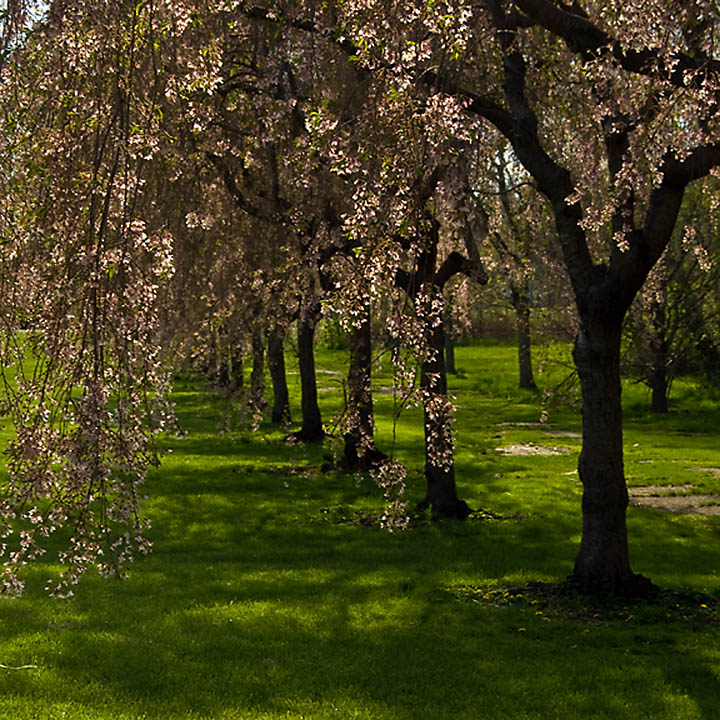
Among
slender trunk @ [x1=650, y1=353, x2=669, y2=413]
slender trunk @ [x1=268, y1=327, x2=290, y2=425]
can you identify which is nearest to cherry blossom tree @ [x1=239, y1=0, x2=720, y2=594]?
slender trunk @ [x1=268, y1=327, x2=290, y2=425]

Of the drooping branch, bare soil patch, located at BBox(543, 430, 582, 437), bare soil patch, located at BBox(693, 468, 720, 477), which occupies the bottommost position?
bare soil patch, located at BBox(693, 468, 720, 477)

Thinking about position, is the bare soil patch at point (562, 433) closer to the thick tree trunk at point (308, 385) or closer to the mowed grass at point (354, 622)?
the thick tree trunk at point (308, 385)

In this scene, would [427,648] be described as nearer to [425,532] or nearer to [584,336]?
[584,336]

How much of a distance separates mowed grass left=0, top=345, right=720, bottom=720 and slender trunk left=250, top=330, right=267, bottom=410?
76cm

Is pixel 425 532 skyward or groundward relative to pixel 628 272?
groundward

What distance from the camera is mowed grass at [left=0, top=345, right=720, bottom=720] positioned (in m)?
8.45

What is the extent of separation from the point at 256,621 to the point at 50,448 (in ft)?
17.9

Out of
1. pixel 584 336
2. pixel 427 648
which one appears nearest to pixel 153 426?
pixel 427 648

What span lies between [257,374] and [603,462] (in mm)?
9049

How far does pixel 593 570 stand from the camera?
38.6ft

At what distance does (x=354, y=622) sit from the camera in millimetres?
11133

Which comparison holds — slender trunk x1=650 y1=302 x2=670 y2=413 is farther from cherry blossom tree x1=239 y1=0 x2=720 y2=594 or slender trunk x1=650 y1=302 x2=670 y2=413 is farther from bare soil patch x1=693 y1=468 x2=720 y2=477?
cherry blossom tree x1=239 y1=0 x2=720 y2=594

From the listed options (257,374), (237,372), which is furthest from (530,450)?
(237,372)

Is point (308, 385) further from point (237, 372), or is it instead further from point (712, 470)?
point (712, 470)
